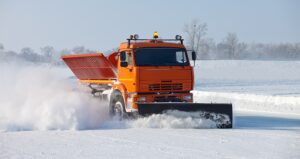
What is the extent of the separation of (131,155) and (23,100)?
21.4 feet

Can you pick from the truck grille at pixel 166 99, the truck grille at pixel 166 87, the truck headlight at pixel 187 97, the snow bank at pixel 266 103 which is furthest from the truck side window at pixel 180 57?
the snow bank at pixel 266 103

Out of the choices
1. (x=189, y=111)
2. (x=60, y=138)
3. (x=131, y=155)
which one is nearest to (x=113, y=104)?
(x=189, y=111)

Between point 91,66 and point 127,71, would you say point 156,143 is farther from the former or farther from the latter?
point 91,66

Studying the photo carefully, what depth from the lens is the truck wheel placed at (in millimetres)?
13870

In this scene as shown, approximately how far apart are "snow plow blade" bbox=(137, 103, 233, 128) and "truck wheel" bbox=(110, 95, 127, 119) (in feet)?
3.83

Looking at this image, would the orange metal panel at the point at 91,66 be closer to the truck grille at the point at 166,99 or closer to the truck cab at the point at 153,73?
the truck cab at the point at 153,73

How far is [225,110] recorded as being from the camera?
1310 centimetres

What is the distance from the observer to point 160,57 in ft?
46.0

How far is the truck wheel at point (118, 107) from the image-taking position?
13870mm

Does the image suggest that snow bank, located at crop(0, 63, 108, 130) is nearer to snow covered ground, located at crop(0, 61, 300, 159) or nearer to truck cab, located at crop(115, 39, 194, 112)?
snow covered ground, located at crop(0, 61, 300, 159)

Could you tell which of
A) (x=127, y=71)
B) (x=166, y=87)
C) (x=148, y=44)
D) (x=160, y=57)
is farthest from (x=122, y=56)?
(x=166, y=87)

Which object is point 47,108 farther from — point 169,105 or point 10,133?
point 169,105

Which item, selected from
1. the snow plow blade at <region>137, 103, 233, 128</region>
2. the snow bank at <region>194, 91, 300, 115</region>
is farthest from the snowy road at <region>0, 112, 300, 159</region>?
the snow bank at <region>194, 91, 300, 115</region>

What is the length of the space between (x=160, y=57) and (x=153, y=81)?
899 millimetres
